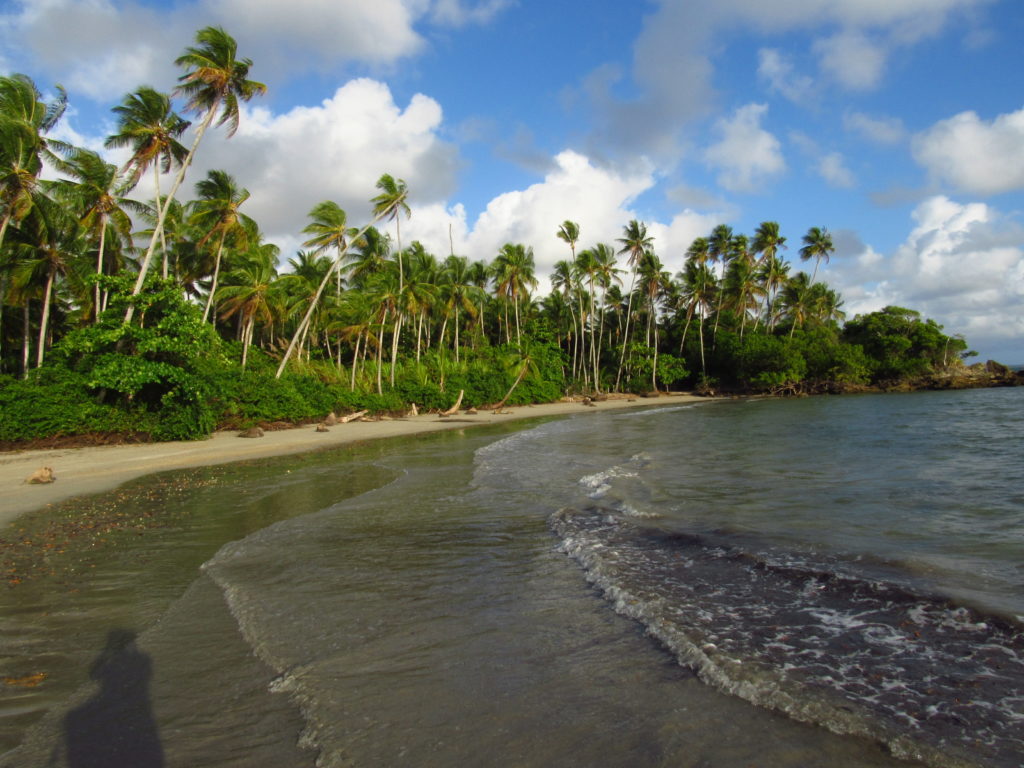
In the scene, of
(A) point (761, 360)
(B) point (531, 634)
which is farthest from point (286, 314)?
(A) point (761, 360)

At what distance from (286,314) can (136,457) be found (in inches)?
789

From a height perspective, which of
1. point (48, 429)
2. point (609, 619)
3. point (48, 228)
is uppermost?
point (48, 228)

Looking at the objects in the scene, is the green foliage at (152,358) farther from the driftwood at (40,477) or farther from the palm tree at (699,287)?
the palm tree at (699,287)

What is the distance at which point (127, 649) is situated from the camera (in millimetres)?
4688

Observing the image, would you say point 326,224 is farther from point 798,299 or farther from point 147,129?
point 798,299

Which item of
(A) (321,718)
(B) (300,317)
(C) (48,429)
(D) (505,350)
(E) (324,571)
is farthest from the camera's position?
(D) (505,350)

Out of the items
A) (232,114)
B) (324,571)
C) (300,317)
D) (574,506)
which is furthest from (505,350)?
(324,571)

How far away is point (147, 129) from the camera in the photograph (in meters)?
22.5

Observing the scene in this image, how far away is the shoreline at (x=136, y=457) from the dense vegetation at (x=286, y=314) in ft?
5.33

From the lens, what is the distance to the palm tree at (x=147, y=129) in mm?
22578

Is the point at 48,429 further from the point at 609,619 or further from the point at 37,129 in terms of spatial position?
the point at 609,619

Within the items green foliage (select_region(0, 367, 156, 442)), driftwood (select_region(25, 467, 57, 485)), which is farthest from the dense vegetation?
driftwood (select_region(25, 467, 57, 485))

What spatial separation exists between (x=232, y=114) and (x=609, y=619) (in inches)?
1021

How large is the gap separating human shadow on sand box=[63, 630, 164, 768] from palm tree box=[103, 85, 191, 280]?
23.6 m
